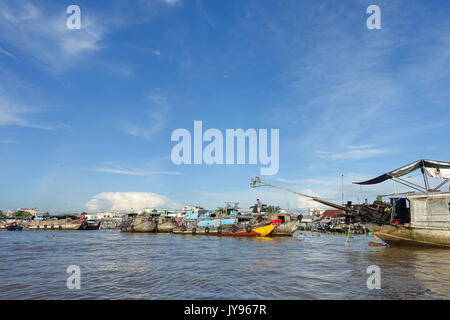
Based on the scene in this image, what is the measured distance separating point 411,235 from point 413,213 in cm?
158

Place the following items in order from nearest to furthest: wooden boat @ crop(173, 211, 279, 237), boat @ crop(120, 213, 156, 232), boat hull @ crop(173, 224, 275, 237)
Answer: boat hull @ crop(173, 224, 275, 237) < wooden boat @ crop(173, 211, 279, 237) < boat @ crop(120, 213, 156, 232)

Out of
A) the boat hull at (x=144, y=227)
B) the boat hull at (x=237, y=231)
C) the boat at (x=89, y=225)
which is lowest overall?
the boat at (x=89, y=225)

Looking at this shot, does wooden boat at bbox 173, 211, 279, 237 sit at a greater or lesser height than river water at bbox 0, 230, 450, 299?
lesser

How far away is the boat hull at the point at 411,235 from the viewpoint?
57.4 feet

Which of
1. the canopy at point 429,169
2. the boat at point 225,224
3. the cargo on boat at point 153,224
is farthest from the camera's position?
the cargo on boat at point 153,224

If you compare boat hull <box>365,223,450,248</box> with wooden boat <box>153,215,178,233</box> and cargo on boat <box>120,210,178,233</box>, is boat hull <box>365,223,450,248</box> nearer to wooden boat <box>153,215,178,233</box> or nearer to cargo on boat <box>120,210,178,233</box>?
wooden boat <box>153,215,178,233</box>

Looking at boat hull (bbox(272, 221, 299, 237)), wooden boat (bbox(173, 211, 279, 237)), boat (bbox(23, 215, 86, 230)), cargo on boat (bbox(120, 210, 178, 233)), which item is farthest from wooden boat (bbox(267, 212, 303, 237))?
boat (bbox(23, 215, 86, 230))

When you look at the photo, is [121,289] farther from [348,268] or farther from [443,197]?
[443,197]

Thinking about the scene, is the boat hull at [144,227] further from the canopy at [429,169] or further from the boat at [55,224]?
the canopy at [429,169]

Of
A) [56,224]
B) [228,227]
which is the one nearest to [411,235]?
[228,227]

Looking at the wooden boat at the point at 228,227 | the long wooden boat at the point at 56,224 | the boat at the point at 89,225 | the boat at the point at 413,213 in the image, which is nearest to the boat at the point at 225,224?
the wooden boat at the point at 228,227

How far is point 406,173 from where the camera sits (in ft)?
64.2

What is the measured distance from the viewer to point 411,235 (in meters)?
18.8

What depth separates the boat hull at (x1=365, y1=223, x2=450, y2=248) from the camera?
689 inches
